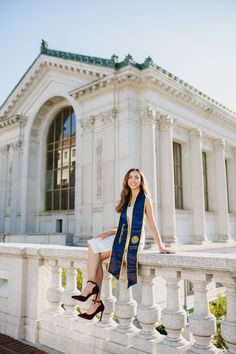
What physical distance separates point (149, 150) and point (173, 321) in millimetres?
14558

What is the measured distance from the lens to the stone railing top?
2.93m

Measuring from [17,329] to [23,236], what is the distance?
14486mm

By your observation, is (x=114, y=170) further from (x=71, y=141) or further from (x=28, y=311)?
(x=28, y=311)

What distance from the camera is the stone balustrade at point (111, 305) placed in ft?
9.95

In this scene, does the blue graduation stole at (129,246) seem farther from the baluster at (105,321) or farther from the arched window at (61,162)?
the arched window at (61,162)

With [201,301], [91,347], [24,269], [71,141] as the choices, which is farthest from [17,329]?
[71,141]

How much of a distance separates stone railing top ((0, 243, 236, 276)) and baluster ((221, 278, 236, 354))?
0.56 ft

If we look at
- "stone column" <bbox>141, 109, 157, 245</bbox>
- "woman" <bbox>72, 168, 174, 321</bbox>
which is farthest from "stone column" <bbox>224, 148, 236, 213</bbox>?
"woman" <bbox>72, 168, 174, 321</bbox>

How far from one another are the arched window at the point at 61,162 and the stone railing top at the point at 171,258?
53.2 feet

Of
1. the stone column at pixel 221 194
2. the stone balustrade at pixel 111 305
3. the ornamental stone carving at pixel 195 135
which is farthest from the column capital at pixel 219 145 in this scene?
the stone balustrade at pixel 111 305

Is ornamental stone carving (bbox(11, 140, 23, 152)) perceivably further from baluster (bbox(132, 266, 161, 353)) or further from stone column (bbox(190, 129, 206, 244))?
baluster (bbox(132, 266, 161, 353))

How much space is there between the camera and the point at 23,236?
61.5 feet

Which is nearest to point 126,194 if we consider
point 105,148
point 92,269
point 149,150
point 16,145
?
point 92,269

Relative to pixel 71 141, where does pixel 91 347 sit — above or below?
below
